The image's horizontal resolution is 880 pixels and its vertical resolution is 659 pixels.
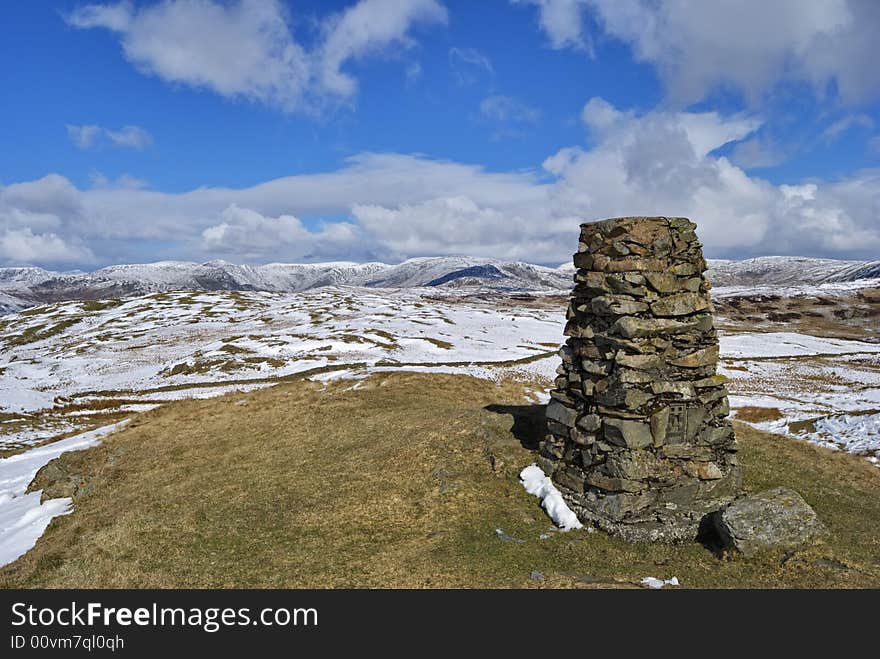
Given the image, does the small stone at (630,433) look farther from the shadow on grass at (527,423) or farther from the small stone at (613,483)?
the shadow on grass at (527,423)

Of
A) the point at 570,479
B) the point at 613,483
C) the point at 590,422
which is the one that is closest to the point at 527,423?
the point at 570,479

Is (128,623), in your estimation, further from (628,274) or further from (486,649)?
(628,274)

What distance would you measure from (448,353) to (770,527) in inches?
2543

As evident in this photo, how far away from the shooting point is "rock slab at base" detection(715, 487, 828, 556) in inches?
635

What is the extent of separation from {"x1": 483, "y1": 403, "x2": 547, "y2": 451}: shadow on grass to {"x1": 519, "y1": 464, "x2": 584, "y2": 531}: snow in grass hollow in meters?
1.85

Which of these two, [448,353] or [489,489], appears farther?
[448,353]

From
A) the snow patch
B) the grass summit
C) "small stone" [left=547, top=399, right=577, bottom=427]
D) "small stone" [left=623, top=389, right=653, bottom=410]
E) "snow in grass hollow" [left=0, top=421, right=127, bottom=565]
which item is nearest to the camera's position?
the snow patch

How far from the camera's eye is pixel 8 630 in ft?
41.6

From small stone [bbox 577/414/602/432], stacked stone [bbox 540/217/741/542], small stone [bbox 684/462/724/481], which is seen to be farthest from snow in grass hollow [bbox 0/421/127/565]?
small stone [bbox 684/462/724/481]

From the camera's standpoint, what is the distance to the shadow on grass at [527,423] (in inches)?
943

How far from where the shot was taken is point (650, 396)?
18.5 meters

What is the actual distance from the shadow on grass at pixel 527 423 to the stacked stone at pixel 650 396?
13.3 feet

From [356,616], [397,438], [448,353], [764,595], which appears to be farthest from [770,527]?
[448,353]

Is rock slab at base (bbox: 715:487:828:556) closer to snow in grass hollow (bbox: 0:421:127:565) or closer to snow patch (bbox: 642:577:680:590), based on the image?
snow patch (bbox: 642:577:680:590)
